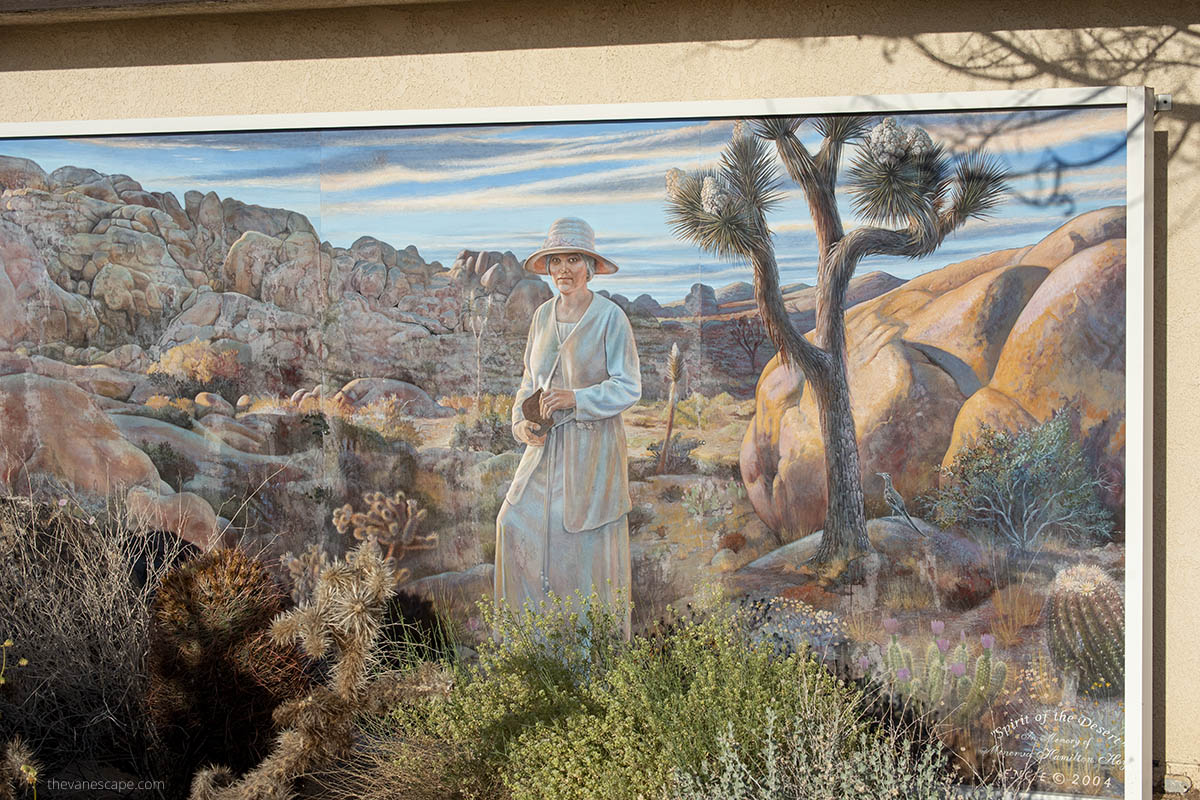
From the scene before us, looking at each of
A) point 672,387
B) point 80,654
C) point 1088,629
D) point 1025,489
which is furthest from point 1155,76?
point 80,654

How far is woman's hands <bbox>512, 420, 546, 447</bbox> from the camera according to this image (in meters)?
5.31

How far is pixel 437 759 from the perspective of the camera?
4.76m

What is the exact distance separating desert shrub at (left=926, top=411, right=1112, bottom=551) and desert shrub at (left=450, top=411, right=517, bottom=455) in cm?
227

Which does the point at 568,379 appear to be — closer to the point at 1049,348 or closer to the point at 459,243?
the point at 459,243

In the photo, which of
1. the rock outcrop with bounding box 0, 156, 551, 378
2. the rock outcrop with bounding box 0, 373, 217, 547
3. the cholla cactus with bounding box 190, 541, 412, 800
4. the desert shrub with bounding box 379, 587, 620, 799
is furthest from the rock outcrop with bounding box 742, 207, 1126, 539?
the rock outcrop with bounding box 0, 373, 217, 547

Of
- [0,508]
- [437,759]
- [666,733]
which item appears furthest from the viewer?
[0,508]

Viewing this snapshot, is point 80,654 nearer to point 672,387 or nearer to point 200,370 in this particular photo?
point 200,370

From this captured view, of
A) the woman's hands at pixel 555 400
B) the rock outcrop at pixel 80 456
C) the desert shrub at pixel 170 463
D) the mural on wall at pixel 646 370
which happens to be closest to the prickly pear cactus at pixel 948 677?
the mural on wall at pixel 646 370

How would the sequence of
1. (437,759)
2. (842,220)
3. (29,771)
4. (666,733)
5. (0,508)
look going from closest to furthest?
(29,771), (666,733), (437,759), (842,220), (0,508)

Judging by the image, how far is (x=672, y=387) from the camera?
5219mm

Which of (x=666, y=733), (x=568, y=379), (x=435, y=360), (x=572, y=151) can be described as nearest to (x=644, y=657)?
(x=666, y=733)

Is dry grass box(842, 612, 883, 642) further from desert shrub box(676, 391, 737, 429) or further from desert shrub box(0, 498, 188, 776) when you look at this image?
desert shrub box(0, 498, 188, 776)

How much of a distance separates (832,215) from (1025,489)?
1.72 metres

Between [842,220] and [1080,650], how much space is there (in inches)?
99.0
